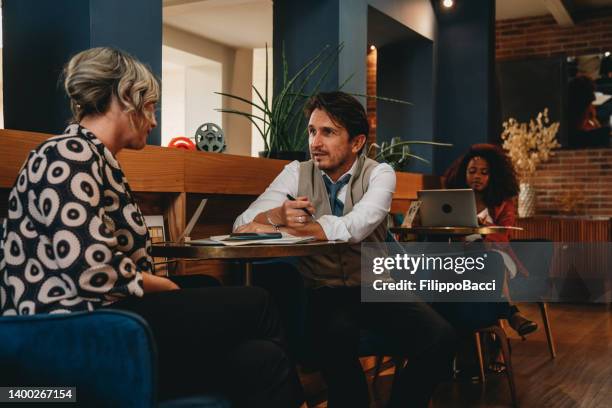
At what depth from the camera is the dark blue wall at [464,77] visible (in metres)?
5.92

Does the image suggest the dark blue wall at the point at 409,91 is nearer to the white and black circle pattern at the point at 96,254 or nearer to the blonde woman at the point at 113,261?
the blonde woman at the point at 113,261

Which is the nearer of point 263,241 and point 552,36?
point 263,241

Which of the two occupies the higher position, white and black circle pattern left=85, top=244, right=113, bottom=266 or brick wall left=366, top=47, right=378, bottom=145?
brick wall left=366, top=47, right=378, bottom=145

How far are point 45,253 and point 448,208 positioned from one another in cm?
268

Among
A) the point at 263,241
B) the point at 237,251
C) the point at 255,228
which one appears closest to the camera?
the point at 237,251

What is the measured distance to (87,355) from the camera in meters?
1.24

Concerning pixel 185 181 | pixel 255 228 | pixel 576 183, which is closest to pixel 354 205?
pixel 255 228

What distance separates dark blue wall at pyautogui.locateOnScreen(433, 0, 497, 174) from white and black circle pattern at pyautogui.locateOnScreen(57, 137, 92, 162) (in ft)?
16.2

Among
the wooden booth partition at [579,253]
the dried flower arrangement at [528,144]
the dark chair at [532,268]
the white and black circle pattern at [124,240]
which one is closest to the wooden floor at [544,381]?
the dark chair at [532,268]

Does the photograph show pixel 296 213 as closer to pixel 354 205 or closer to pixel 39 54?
pixel 354 205

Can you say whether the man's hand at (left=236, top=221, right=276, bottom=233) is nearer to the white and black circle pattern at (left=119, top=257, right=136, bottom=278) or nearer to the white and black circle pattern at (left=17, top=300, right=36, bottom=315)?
the white and black circle pattern at (left=119, top=257, right=136, bottom=278)

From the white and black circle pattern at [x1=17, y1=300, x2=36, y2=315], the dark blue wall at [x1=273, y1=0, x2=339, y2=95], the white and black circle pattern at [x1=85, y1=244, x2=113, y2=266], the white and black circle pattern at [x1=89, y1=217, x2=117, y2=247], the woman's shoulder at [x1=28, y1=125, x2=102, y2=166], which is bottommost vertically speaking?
the white and black circle pattern at [x1=17, y1=300, x2=36, y2=315]

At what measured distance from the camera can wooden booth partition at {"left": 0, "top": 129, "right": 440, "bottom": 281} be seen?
6.81 feet

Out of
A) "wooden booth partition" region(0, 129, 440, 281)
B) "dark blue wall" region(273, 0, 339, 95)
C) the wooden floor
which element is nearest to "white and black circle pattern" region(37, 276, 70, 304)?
"wooden booth partition" region(0, 129, 440, 281)
